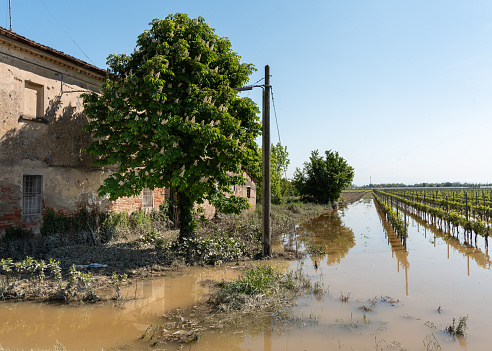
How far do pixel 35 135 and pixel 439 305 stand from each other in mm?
13523

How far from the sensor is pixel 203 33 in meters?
11.3

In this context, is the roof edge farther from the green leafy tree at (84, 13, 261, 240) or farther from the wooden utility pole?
the wooden utility pole

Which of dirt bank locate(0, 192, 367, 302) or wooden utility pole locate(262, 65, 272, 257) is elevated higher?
wooden utility pole locate(262, 65, 272, 257)

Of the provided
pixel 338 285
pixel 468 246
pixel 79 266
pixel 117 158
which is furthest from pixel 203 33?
pixel 468 246

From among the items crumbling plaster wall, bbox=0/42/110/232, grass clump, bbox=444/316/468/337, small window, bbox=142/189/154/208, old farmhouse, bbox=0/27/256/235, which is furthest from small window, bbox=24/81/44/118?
grass clump, bbox=444/316/468/337

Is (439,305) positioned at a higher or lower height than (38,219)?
lower

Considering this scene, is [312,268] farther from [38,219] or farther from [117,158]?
[38,219]

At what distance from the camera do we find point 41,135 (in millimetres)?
11820

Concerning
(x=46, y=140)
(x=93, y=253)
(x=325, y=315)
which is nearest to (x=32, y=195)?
(x=46, y=140)

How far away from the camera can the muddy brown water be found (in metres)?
5.42

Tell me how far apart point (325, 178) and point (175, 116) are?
1423 inches

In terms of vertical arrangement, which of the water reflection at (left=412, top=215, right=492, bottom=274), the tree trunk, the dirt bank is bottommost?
the water reflection at (left=412, top=215, right=492, bottom=274)

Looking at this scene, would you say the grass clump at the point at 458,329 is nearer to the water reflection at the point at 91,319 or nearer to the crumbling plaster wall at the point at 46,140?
the water reflection at the point at 91,319

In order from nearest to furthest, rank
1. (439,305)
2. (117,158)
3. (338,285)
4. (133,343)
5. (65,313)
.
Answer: (133,343), (65,313), (439,305), (338,285), (117,158)
